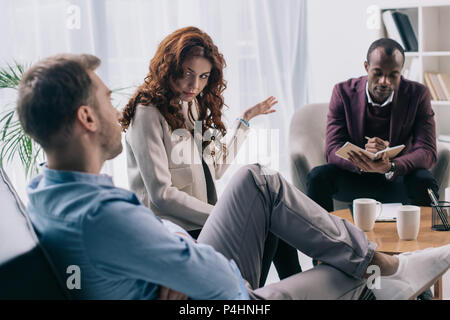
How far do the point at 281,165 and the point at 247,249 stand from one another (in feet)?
9.95

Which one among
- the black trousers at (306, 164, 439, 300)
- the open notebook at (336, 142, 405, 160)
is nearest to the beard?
the open notebook at (336, 142, 405, 160)

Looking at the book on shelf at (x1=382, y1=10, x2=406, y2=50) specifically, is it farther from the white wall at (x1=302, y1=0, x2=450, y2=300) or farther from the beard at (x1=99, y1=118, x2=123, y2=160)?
the beard at (x1=99, y1=118, x2=123, y2=160)

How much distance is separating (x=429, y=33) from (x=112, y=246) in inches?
123

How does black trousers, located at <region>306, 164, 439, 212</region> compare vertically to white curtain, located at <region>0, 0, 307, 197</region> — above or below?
below

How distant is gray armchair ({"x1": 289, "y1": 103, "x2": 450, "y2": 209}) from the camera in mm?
2682

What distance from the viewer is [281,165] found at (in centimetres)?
441

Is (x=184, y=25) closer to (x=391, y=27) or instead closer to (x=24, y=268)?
(x=391, y=27)

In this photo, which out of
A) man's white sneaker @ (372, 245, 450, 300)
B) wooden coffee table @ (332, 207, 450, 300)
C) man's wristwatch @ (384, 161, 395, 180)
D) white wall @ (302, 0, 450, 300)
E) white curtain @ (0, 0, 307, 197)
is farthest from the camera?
white wall @ (302, 0, 450, 300)

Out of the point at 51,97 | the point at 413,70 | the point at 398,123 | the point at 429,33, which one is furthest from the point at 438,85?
the point at 51,97

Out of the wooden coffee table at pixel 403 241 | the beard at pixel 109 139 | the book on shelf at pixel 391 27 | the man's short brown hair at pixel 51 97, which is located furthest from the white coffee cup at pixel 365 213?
the book on shelf at pixel 391 27

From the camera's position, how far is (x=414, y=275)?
1.42 m

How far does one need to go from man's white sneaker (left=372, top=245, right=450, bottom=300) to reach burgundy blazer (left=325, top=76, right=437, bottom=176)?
42.4 inches
